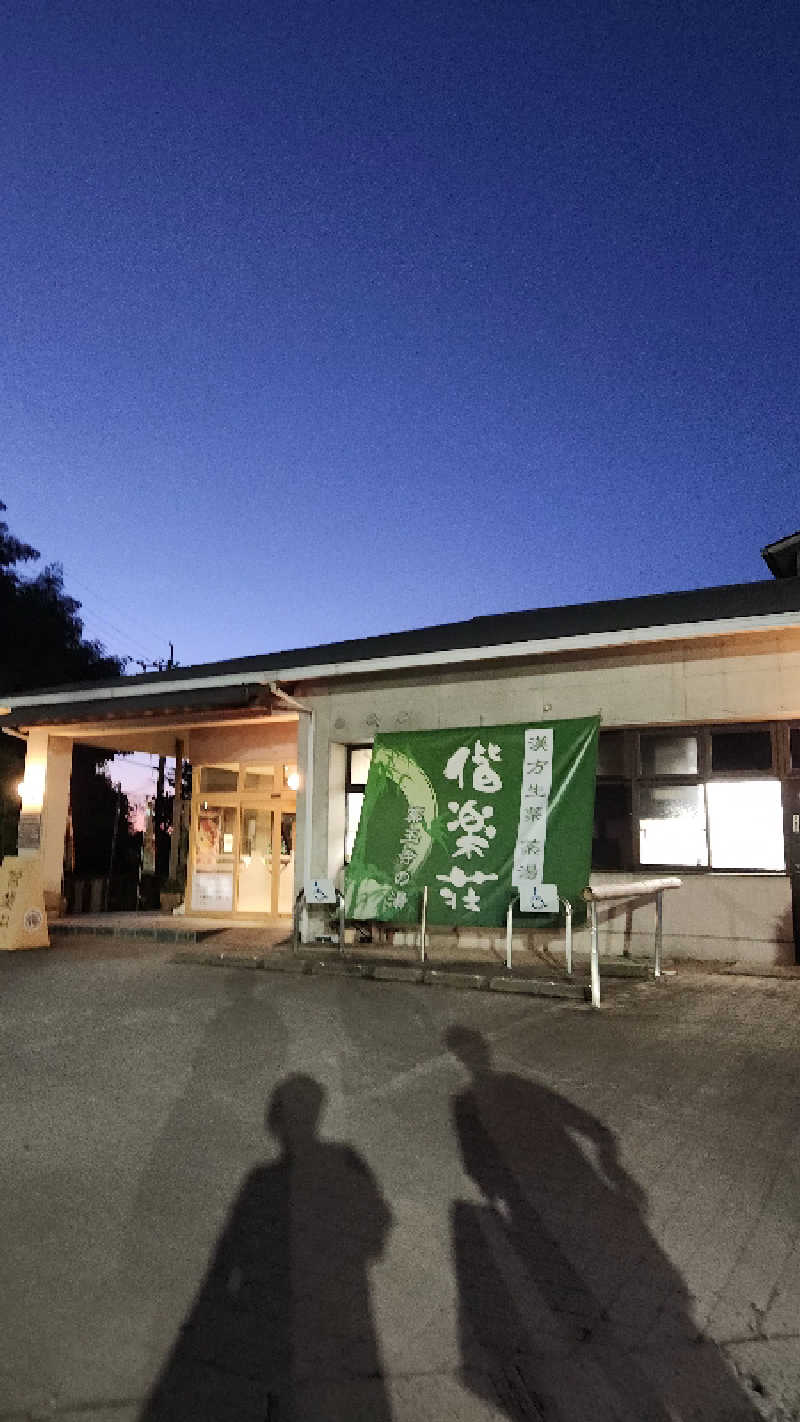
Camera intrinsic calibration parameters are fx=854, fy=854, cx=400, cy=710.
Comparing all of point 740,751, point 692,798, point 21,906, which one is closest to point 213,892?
point 21,906

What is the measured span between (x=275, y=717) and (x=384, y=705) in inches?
94.6

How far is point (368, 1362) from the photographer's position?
2.46m

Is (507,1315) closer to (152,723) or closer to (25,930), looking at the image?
(25,930)

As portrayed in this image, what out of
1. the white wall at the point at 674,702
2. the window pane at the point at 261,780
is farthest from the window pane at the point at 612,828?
the window pane at the point at 261,780

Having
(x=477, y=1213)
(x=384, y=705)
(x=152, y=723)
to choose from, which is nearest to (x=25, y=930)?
(x=152, y=723)

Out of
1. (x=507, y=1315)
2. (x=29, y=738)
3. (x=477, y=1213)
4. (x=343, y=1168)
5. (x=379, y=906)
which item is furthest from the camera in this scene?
(x=29, y=738)

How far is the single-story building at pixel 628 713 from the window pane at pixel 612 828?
18 mm

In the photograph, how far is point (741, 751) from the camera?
30.3 feet

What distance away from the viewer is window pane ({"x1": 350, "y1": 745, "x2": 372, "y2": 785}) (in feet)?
38.0

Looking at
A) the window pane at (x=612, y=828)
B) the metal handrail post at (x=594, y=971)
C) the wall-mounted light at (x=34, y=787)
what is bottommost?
the metal handrail post at (x=594, y=971)

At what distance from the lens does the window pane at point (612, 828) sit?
9758 millimetres

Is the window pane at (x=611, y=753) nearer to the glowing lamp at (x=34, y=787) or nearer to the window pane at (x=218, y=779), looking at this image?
the window pane at (x=218, y=779)

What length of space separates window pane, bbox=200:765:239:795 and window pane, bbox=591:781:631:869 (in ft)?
23.7

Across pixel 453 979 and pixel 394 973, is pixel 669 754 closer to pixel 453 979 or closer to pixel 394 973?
pixel 453 979
